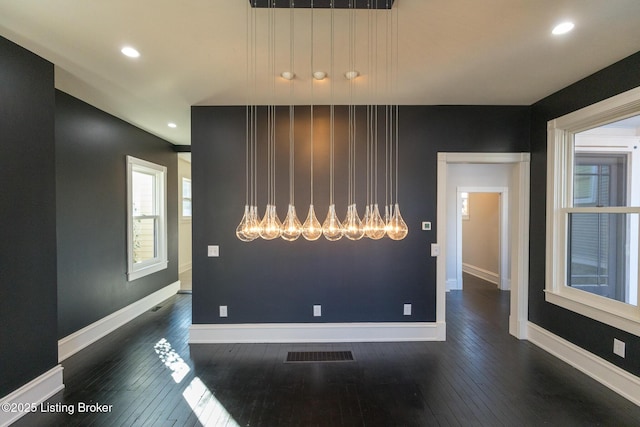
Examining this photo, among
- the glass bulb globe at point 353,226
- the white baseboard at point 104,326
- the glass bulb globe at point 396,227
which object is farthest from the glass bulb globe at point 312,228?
the white baseboard at point 104,326

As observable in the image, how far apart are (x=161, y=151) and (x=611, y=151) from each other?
A: 623 cm

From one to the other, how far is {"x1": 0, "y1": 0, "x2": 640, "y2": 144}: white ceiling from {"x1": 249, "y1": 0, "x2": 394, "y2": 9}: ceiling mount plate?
69mm

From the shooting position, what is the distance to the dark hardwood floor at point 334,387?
223 cm

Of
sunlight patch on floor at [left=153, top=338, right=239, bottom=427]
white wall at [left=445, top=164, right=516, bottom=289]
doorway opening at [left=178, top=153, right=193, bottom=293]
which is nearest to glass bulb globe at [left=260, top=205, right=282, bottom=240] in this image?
sunlight patch on floor at [left=153, top=338, right=239, bottom=427]

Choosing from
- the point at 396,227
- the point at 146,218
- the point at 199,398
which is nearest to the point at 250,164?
the point at 396,227

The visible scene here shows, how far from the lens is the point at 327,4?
72.7 inches

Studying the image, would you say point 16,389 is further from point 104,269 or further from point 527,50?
point 527,50

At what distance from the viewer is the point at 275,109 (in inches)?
140

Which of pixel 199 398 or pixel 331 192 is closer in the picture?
pixel 199 398

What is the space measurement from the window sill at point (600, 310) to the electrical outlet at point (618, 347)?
132mm

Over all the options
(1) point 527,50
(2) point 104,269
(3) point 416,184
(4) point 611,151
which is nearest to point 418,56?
(1) point 527,50

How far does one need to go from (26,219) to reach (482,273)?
804cm

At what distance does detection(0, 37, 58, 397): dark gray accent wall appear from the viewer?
218cm

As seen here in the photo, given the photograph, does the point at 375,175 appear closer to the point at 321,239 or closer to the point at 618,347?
the point at 321,239
